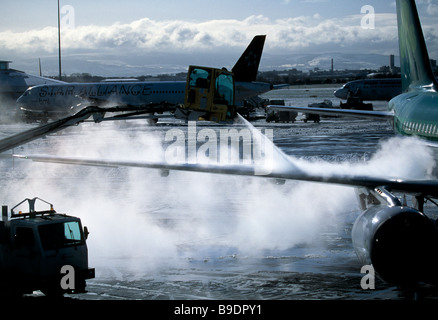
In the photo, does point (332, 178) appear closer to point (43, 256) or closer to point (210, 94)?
point (43, 256)

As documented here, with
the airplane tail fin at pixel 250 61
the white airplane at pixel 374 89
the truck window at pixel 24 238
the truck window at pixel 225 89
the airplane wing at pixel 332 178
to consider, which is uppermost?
the airplane tail fin at pixel 250 61

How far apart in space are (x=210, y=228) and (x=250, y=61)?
5181 cm

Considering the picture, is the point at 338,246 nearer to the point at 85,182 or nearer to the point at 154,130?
the point at 85,182

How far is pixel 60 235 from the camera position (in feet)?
42.3

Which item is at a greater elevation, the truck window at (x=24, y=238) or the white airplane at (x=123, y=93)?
the white airplane at (x=123, y=93)

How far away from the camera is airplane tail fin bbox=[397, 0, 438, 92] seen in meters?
23.3

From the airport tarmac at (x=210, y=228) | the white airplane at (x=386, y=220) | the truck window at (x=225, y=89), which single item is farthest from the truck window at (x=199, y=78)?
the white airplane at (x=386, y=220)

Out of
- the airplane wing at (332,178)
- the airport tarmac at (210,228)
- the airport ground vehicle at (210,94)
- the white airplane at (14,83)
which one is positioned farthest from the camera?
the white airplane at (14,83)

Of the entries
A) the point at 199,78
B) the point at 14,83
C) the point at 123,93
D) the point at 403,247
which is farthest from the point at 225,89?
the point at 14,83

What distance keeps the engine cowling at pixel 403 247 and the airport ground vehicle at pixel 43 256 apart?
5846mm

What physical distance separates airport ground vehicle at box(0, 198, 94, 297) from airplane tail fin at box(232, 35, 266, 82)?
56.0m

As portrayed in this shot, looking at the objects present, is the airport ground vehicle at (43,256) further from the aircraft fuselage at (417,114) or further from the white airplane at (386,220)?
the aircraft fuselage at (417,114)

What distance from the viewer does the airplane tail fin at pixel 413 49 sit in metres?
23.3

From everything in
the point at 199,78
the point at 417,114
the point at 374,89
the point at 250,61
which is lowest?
the point at 417,114
